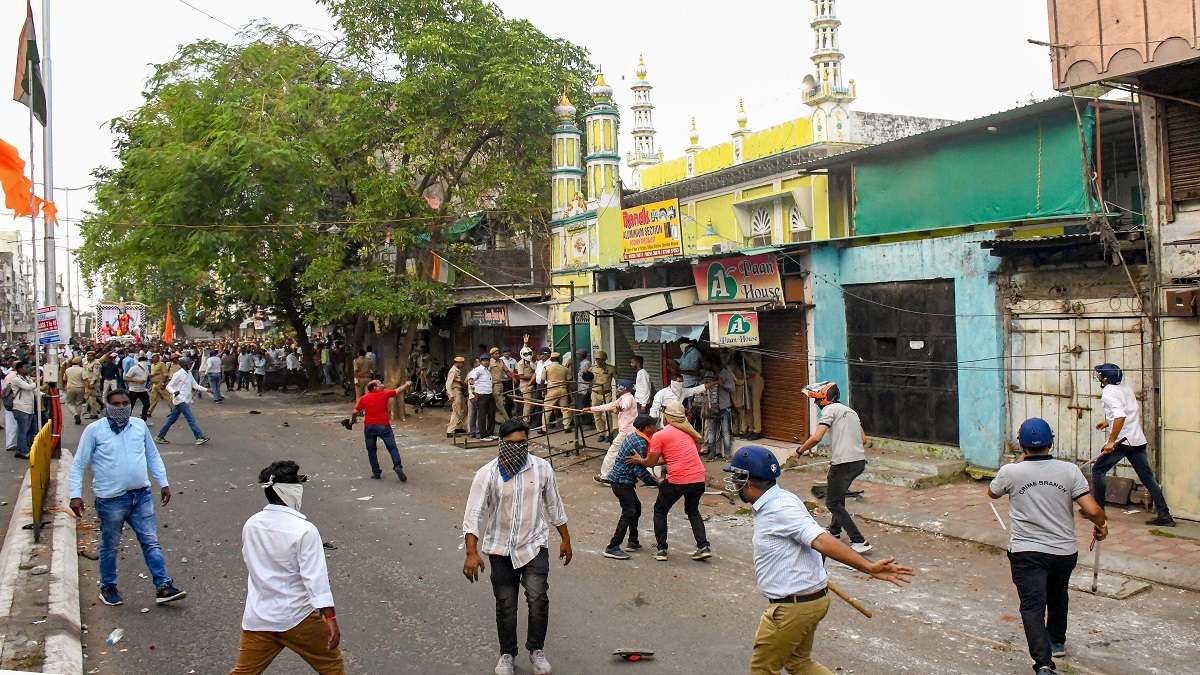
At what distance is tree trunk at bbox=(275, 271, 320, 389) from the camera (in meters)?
28.2

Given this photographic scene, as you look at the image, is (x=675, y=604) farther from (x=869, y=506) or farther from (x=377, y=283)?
(x=377, y=283)

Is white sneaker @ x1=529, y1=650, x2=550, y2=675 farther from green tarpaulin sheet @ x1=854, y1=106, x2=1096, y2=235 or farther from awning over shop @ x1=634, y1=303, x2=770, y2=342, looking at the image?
awning over shop @ x1=634, y1=303, x2=770, y2=342

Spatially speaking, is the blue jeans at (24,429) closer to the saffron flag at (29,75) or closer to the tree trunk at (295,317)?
the saffron flag at (29,75)

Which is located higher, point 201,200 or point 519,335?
point 201,200

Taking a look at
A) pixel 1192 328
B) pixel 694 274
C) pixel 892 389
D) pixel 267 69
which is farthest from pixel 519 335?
pixel 1192 328

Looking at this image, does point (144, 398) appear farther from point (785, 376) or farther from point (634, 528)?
point (634, 528)

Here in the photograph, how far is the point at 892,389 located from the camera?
13.4m

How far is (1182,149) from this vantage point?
9.64 m

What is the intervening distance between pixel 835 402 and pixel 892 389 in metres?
4.69

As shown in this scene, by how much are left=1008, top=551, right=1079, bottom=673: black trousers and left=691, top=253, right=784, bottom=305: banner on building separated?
9.41 m

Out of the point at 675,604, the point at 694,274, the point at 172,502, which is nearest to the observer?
the point at 675,604

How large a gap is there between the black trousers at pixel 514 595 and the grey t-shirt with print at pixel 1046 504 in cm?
300

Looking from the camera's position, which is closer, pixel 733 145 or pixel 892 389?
pixel 892 389

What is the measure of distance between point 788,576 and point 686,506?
4251 millimetres
